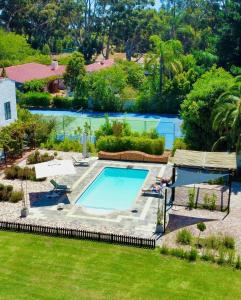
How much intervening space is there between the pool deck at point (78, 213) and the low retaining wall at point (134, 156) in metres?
4.49

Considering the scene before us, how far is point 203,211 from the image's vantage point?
2364 centimetres

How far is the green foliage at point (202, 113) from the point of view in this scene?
30.0m

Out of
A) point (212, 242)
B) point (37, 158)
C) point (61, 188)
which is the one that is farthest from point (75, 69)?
point (212, 242)

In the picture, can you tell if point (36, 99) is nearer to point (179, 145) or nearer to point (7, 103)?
point (7, 103)

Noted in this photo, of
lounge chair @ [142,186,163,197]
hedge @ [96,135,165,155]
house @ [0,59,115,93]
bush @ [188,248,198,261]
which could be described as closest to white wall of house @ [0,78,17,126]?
hedge @ [96,135,165,155]

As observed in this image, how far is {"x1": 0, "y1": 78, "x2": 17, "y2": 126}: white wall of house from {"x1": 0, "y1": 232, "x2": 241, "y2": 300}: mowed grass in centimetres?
1617

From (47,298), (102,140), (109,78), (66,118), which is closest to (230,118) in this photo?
(102,140)

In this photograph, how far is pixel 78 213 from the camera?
A: 77.0ft

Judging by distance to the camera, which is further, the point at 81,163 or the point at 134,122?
the point at 134,122

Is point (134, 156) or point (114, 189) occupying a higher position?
point (134, 156)

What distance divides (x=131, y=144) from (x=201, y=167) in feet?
35.8

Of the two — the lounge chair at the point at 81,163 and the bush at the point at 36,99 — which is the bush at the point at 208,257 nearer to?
the lounge chair at the point at 81,163

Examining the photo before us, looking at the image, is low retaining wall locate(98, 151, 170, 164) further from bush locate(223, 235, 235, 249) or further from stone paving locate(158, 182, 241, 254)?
bush locate(223, 235, 235, 249)

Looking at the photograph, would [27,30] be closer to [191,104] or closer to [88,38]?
[88,38]
